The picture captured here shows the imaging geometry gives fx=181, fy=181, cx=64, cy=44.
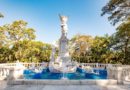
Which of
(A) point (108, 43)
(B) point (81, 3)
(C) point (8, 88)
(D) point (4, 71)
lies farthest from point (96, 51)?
(C) point (8, 88)

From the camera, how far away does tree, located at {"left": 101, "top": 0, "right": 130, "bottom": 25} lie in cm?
1252

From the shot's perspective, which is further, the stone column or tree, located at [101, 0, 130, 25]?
tree, located at [101, 0, 130, 25]

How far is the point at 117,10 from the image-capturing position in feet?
43.3

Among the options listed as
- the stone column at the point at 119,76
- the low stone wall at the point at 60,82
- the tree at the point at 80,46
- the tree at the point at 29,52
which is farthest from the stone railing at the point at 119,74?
the tree at the point at 29,52

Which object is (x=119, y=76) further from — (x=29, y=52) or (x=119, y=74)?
(x=29, y=52)

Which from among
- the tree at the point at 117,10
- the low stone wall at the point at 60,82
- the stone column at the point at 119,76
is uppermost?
the tree at the point at 117,10

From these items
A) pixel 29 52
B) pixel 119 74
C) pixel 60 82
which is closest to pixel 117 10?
pixel 119 74

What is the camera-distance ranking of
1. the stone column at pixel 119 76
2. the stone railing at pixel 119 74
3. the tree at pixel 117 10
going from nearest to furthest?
the stone column at pixel 119 76
the stone railing at pixel 119 74
the tree at pixel 117 10

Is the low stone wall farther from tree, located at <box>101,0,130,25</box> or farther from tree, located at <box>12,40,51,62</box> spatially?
tree, located at <box>12,40,51,62</box>

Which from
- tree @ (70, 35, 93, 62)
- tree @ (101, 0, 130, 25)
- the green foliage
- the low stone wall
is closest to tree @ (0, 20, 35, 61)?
the green foliage

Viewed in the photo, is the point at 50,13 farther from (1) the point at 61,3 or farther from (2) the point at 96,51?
(2) the point at 96,51

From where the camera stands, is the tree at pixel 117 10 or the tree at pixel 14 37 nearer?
the tree at pixel 117 10

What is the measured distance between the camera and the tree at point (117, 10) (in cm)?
1252

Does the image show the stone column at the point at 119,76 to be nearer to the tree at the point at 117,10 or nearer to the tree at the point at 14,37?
the tree at the point at 117,10
